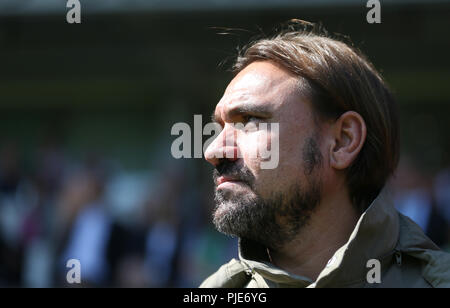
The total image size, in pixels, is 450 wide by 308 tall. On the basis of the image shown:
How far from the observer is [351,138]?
256 cm

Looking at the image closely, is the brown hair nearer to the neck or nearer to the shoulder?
the neck

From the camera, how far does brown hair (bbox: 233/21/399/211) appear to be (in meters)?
2.56

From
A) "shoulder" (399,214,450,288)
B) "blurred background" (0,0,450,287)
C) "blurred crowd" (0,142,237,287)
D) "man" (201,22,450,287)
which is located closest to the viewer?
"shoulder" (399,214,450,288)

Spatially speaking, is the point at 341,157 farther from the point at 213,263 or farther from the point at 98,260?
the point at 213,263

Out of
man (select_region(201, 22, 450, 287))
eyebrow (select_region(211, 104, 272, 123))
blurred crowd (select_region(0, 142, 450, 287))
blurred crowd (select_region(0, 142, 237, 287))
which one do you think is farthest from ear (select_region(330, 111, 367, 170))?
blurred crowd (select_region(0, 142, 237, 287))

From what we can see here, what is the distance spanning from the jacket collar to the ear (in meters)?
0.20

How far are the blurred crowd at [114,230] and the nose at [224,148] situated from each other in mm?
2931

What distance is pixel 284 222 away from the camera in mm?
2500

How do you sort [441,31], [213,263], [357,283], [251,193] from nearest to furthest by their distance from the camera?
[357,283] < [251,193] < [213,263] < [441,31]

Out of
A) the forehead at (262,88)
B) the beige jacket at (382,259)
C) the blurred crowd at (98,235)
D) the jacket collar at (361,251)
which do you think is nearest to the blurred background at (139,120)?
the blurred crowd at (98,235)

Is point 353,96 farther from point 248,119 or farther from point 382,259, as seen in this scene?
point 382,259

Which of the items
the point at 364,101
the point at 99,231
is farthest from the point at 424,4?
the point at 364,101

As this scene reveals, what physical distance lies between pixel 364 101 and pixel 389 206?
436 millimetres

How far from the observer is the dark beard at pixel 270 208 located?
2465 millimetres
